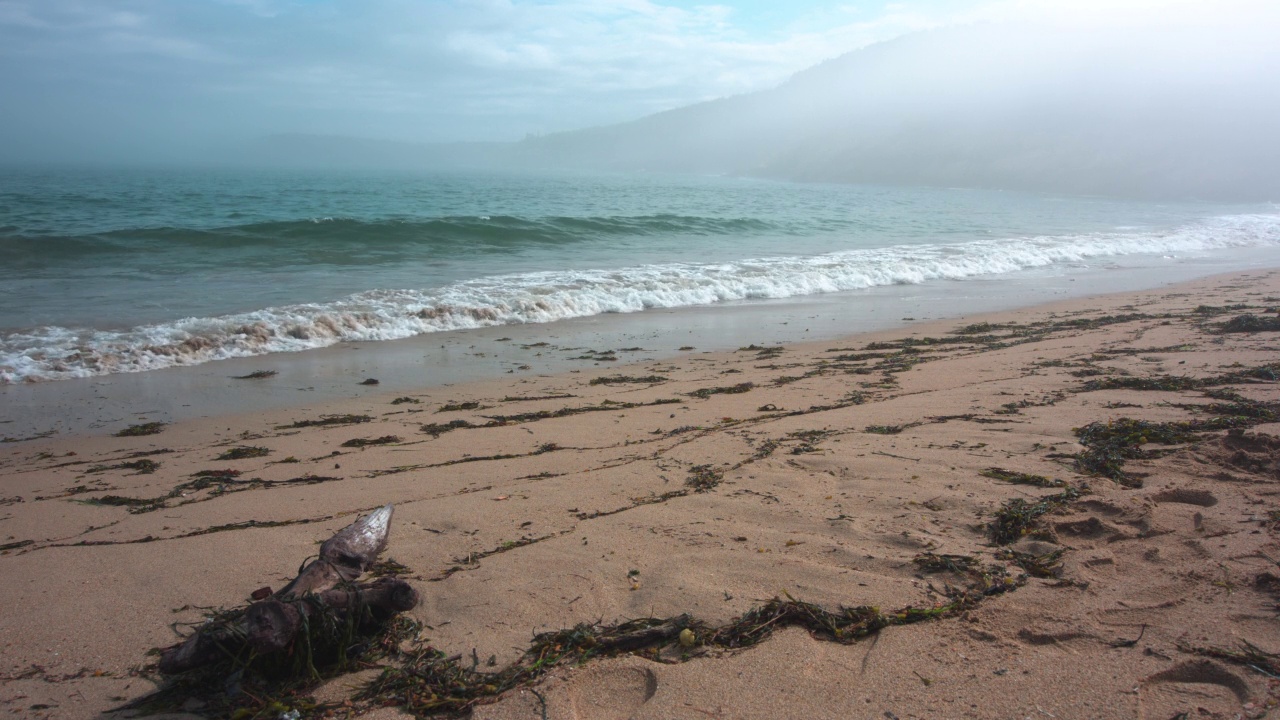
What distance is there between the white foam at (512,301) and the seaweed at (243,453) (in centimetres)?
331

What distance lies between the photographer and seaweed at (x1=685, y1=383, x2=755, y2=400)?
579 centimetres

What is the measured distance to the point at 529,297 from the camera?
402 inches

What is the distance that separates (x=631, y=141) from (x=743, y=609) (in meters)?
163

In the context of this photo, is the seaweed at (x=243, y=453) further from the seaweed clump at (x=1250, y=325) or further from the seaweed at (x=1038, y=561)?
the seaweed clump at (x=1250, y=325)

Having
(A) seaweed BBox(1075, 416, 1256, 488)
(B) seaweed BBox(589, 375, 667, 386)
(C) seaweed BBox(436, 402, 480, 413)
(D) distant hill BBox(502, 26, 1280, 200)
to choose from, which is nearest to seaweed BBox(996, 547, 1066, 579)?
(A) seaweed BBox(1075, 416, 1256, 488)

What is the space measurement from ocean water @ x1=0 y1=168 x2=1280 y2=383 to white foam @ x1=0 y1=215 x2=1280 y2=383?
0.03m

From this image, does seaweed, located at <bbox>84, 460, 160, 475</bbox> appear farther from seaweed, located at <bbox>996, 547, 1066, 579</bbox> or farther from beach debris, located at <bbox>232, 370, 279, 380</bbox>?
seaweed, located at <bbox>996, 547, 1066, 579</bbox>

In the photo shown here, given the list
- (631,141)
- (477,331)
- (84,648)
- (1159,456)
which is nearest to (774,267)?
(477,331)

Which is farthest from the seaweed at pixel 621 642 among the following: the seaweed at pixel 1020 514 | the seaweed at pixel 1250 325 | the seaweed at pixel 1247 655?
the seaweed at pixel 1250 325

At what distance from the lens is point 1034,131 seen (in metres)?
56.4

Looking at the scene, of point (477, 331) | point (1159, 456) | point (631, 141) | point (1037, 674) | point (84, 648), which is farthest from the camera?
point (631, 141)

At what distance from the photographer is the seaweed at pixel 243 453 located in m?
4.52

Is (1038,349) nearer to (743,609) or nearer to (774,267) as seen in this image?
(743,609)

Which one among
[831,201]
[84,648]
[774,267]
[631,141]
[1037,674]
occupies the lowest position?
[84,648]
